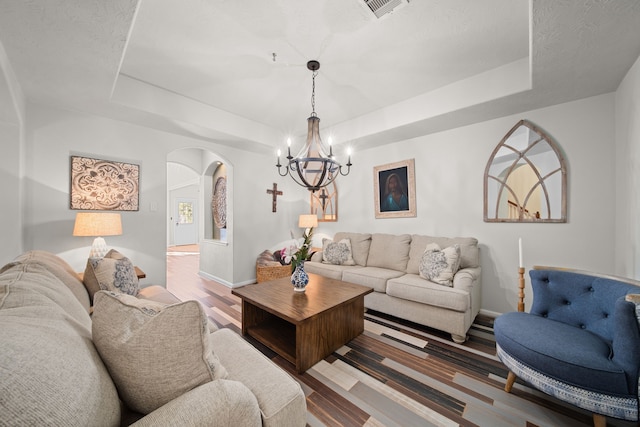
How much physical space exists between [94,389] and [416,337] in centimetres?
255

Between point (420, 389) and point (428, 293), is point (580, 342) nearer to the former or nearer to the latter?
point (420, 389)

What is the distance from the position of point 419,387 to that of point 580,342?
3.25 feet

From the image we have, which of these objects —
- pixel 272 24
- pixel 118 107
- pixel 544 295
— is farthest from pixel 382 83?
pixel 118 107

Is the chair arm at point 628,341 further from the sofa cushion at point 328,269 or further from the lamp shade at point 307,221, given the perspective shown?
the lamp shade at point 307,221

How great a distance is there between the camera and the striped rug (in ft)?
4.92

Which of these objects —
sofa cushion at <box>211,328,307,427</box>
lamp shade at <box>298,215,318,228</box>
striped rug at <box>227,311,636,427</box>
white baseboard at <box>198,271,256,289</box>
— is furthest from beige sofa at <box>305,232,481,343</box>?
sofa cushion at <box>211,328,307,427</box>

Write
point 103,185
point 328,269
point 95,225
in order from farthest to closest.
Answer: point 328,269 → point 103,185 → point 95,225

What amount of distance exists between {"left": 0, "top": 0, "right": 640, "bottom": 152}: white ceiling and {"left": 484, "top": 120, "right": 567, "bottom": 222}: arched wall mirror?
379 mm

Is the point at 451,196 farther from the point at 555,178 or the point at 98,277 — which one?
the point at 98,277

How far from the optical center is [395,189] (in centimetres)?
387

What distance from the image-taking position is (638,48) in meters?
1.74

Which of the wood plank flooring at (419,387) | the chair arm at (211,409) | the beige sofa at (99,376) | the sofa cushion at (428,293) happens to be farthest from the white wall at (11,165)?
the sofa cushion at (428,293)

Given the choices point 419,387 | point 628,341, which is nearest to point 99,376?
point 419,387

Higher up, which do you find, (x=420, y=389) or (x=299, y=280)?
(x=299, y=280)
